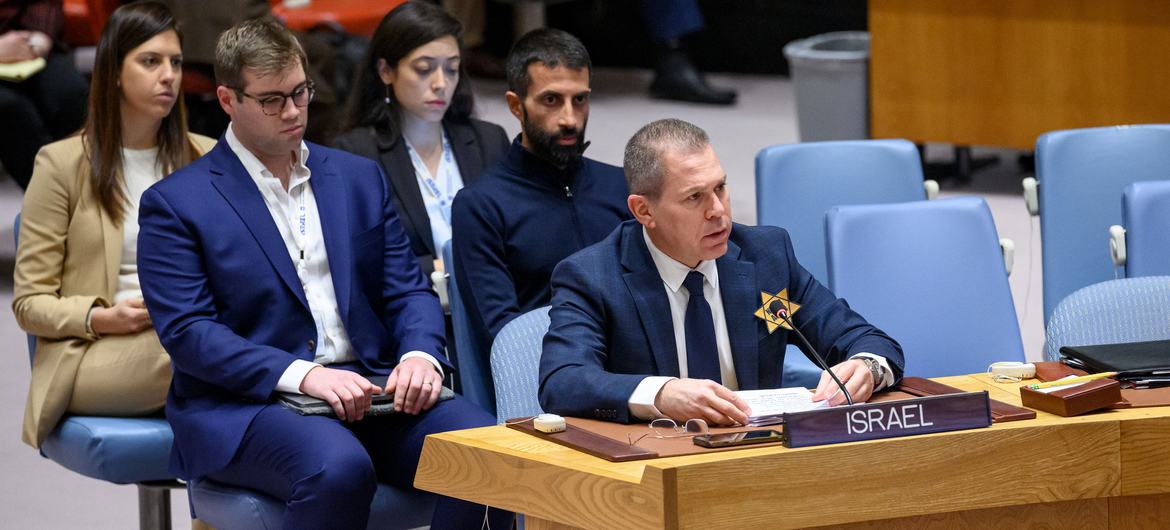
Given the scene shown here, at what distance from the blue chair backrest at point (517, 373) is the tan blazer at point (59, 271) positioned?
963mm

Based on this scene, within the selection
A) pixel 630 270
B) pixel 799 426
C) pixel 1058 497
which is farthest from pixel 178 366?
pixel 1058 497

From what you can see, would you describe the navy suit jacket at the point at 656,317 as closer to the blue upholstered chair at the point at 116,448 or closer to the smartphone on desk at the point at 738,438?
the smartphone on desk at the point at 738,438

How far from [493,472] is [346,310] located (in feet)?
2.95

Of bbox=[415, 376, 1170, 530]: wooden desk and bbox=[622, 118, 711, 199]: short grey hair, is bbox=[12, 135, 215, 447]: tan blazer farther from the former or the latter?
bbox=[622, 118, 711, 199]: short grey hair

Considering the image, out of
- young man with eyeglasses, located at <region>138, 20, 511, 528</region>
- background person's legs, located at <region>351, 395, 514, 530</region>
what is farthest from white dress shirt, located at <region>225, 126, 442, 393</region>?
background person's legs, located at <region>351, 395, 514, 530</region>

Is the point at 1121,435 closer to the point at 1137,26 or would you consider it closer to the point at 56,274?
the point at 56,274

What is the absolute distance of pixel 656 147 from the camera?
271 centimetres

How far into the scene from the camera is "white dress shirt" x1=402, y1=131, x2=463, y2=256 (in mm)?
3957

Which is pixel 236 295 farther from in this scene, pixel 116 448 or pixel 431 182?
pixel 431 182

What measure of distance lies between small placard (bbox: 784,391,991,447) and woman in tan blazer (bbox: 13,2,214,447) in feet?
5.33

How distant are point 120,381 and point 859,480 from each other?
1.74 meters

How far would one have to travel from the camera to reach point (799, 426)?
2.16 meters

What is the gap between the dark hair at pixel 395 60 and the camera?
3.96 metres

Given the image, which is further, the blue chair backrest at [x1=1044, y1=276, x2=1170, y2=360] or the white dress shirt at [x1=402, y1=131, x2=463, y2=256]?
the white dress shirt at [x1=402, y1=131, x2=463, y2=256]
